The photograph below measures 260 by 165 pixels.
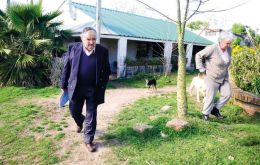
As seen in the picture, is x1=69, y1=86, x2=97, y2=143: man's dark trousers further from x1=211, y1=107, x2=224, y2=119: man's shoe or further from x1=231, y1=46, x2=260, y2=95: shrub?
x1=231, y1=46, x2=260, y2=95: shrub

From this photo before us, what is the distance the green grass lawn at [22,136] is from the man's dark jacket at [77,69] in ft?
3.44

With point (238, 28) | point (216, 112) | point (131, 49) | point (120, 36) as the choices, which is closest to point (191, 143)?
point (216, 112)

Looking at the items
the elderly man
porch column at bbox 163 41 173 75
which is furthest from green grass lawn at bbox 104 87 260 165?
porch column at bbox 163 41 173 75

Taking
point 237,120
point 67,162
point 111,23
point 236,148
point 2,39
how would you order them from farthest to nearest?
point 111,23 → point 2,39 → point 237,120 → point 236,148 → point 67,162

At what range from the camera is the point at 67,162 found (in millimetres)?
4672

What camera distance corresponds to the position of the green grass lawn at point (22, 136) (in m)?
4.80

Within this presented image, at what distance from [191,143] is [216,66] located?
6.01 feet

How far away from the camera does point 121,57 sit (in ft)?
56.9

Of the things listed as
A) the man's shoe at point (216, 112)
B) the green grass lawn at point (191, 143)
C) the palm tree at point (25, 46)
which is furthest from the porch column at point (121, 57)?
the man's shoe at point (216, 112)

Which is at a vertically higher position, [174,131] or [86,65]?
[86,65]

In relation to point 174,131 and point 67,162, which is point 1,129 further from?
point 174,131

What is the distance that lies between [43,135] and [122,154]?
1.85m

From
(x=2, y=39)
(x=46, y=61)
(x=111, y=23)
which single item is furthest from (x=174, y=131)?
(x=111, y=23)

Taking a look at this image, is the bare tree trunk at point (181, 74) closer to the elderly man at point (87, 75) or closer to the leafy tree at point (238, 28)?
the elderly man at point (87, 75)
